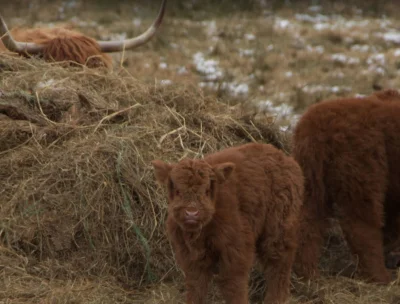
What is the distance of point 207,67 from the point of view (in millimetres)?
13703

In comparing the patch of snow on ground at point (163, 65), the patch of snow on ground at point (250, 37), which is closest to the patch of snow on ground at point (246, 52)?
the patch of snow on ground at point (250, 37)

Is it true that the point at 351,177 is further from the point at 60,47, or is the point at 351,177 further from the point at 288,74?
the point at 288,74

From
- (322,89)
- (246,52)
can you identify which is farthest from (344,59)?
(322,89)

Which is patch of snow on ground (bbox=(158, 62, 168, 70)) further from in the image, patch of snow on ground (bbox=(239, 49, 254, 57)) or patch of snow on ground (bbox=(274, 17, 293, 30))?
patch of snow on ground (bbox=(274, 17, 293, 30))

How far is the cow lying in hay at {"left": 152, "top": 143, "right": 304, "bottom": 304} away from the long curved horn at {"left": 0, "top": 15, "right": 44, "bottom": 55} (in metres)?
3.80

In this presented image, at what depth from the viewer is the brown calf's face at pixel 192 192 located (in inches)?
182

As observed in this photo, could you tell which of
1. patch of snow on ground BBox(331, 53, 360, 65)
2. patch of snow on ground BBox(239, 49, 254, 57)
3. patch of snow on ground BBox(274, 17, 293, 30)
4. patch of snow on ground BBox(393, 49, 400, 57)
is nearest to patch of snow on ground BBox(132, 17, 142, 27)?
patch of snow on ground BBox(274, 17, 293, 30)

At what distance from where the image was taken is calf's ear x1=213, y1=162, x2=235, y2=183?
4797 mm

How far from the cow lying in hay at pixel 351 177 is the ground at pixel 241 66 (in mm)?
227

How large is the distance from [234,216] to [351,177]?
129cm

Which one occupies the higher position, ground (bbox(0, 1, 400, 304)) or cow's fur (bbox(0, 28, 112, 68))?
cow's fur (bbox(0, 28, 112, 68))

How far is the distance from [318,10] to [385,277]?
1620 cm

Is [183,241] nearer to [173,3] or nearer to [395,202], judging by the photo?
[395,202]

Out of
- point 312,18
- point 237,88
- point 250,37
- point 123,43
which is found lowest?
point 312,18
